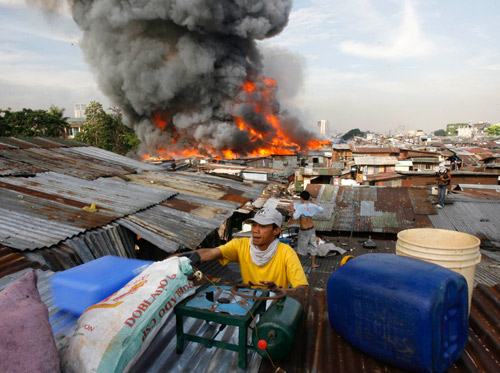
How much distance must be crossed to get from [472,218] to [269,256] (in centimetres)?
1085

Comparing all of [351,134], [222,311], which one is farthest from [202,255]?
[351,134]

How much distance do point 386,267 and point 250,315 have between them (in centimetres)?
89

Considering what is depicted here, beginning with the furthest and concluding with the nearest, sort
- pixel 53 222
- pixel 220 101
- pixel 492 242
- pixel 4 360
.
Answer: pixel 220 101, pixel 492 242, pixel 53 222, pixel 4 360

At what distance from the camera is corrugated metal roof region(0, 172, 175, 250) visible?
3605 mm

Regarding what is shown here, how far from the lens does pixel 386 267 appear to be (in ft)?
6.40

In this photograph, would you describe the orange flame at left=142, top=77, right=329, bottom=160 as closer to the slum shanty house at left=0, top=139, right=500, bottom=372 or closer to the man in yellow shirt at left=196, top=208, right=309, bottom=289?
the slum shanty house at left=0, top=139, right=500, bottom=372

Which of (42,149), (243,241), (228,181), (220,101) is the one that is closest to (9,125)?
(220,101)

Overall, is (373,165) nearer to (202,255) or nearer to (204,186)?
(204,186)

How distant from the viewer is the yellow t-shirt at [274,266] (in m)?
2.95

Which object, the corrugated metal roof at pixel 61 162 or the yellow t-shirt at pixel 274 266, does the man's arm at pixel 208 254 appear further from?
the corrugated metal roof at pixel 61 162

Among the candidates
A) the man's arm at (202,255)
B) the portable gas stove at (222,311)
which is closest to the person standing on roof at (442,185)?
the man's arm at (202,255)

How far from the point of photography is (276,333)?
1.92 meters

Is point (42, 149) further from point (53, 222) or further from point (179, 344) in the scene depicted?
point (179, 344)

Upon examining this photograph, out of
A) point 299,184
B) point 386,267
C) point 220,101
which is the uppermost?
point 220,101
